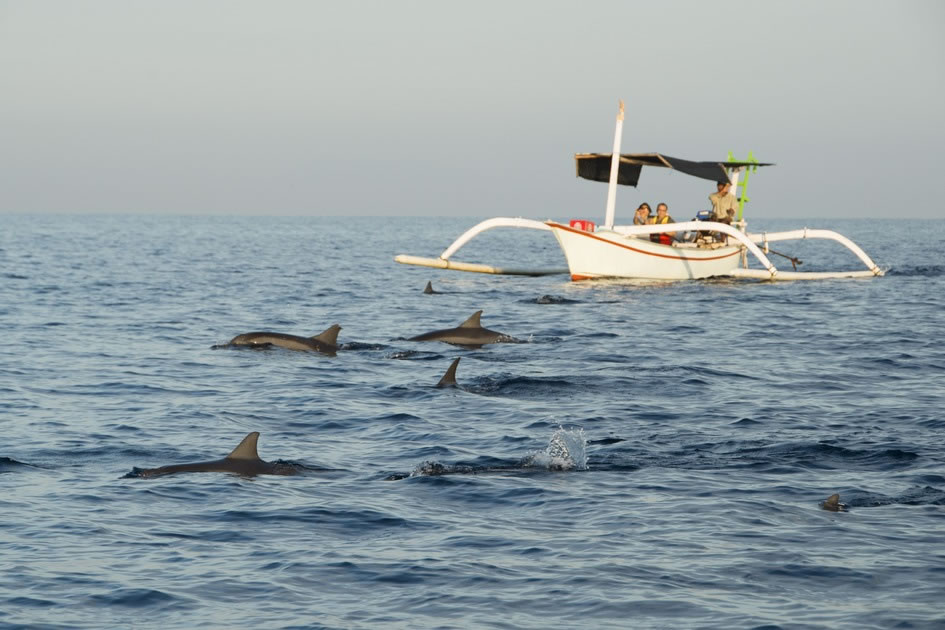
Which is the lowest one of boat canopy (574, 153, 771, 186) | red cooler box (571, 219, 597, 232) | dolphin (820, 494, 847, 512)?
dolphin (820, 494, 847, 512)

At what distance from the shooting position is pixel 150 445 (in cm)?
1341

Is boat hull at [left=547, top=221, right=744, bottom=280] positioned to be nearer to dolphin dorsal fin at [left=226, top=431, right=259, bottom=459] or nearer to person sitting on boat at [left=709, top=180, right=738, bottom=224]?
person sitting on boat at [left=709, top=180, right=738, bottom=224]

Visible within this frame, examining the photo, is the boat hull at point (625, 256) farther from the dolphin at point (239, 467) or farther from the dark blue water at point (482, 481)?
the dolphin at point (239, 467)

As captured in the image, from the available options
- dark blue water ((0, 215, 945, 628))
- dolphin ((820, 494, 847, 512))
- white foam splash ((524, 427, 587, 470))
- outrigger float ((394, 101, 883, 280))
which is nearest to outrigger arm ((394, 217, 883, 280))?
outrigger float ((394, 101, 883, 280))

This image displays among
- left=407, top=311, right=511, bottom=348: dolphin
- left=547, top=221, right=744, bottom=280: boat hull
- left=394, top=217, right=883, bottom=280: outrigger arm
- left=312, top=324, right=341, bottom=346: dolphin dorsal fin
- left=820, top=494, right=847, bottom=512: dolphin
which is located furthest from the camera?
left=547, top=221, right=744, bottom=280: boat hull

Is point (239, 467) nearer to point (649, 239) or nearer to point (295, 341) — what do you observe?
point (295, 341)

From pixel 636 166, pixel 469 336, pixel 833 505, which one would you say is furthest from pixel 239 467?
pixel 636 166

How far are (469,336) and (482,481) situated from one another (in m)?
10.9

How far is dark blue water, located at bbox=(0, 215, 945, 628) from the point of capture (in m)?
8.38

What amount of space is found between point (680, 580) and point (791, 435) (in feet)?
19.0

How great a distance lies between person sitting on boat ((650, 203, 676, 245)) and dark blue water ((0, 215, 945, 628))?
444 inches

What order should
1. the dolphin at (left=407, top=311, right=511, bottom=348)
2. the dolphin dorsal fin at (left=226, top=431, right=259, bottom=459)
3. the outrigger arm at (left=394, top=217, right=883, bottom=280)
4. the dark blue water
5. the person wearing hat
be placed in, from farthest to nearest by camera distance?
the person wearing hat < the outrigger arm at (left=394, top=217, right=883, bottom=280) < the dolphin at (left=407, top=311, right=511, bottom=348) < the dolphin dorsal fin at (left=226, top=431, right=259, bottom=459) < the dark blue water

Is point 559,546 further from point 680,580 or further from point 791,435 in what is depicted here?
point 791,435

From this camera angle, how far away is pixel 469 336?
22641 mm
